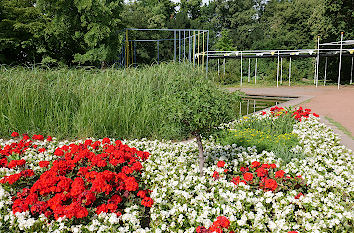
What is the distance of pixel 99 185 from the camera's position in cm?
270

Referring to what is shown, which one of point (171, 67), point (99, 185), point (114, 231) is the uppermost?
point (171, 67)

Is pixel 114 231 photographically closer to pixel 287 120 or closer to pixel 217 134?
pixel 217 134

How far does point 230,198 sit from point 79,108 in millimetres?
3612

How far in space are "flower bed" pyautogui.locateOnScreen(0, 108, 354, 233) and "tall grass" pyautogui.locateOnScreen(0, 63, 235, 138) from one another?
3.47ft

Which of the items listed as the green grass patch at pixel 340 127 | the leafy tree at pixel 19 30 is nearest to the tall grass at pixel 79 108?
the green grass patch at pixel 340 127

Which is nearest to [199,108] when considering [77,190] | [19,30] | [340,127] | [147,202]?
[147,202]

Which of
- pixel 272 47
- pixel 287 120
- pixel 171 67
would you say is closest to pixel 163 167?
pixel 287 120

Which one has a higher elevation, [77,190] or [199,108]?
[199,108]

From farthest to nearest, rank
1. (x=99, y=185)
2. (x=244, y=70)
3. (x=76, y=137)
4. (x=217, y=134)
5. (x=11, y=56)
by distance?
(x=244, y=70)
(x=11, y=56)
(x=76, y=137)
(x=217, y=134)
(x=99, y=185)

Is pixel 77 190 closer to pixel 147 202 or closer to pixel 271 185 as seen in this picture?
pixel 147 202

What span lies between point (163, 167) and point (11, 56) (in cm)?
1671

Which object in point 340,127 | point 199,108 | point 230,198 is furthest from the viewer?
point 340,127

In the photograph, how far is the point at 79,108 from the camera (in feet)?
18.0

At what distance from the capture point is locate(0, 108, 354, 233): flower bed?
98.8 inches
